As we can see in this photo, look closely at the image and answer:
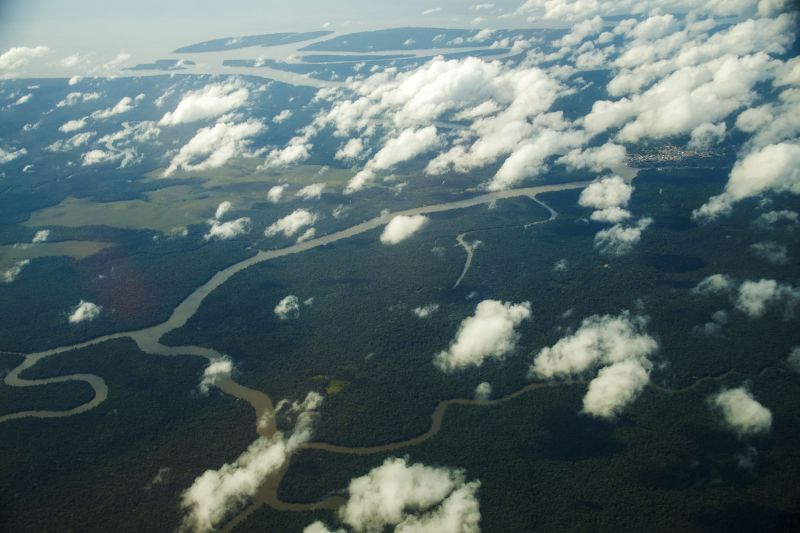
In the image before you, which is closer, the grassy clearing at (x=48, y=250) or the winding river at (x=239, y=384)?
the winding river at (x=239, y=384)

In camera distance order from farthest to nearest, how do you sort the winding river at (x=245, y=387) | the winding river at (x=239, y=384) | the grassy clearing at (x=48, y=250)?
the grassy clearing at (x=48, y=250) < the winding river at (x=239, y=384) < the winding river at (x=245, y=387)

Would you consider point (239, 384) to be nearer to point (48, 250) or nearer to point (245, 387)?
point (245, 387)

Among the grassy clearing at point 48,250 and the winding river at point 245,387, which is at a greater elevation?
the grassy clearing at point 48,250

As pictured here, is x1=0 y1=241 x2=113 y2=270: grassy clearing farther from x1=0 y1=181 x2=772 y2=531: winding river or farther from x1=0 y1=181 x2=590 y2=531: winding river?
x1=0 y1=181 x2=772 y2=531: winding river

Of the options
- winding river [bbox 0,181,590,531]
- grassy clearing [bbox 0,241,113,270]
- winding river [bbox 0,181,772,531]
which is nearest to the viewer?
winding river [bbox 0,181,772,531]

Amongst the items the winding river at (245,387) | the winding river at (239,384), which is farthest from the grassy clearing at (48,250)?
the winding river at (245,387)

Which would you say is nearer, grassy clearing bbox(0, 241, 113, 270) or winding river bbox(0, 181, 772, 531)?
winding river bbox(0, 181, 772, 531)

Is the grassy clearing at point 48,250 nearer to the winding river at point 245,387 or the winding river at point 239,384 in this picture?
the winding river at point 239,384

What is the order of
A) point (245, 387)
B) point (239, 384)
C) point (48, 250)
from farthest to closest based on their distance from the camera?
point (48, 250) → point (239, 384) → point (245, 387)

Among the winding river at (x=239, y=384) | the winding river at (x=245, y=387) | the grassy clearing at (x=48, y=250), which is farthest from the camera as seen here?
the grassy clearing at (x=48, y=250)

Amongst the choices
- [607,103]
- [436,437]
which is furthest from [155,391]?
[607,103]

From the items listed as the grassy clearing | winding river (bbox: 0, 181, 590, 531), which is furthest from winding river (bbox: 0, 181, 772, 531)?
the grassy clearing

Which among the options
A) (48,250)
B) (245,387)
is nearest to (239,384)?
(245,387)
